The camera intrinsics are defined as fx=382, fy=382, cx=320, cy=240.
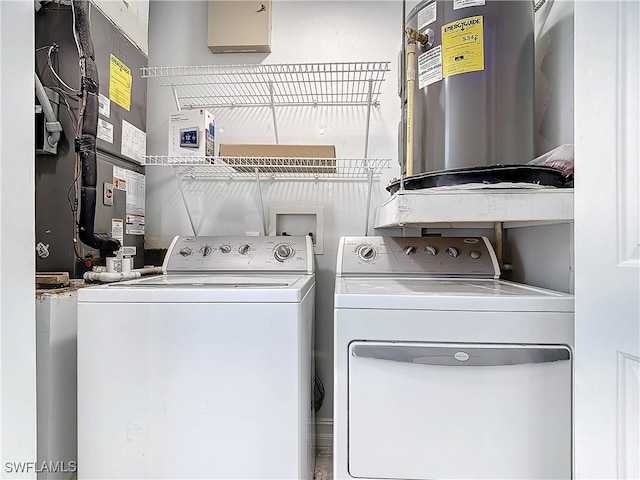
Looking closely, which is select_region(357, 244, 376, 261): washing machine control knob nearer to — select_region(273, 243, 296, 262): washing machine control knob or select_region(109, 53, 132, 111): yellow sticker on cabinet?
select_region(273, 243, 296, 262): washing machine control knob

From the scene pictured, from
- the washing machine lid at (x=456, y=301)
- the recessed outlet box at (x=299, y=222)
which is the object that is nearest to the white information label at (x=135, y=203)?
the recessed outlet box at (x=299, y=222)

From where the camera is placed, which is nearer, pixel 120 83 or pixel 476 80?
pixel 476 80

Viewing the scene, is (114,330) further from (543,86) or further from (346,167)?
(543,86)

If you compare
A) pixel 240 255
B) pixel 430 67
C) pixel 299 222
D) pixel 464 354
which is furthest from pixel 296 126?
pixel 464 354

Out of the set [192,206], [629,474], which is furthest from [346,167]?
[629,474]

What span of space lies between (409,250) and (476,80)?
0.73m

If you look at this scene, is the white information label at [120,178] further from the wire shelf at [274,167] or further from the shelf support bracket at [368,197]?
the shelf support bracket at [368,197]

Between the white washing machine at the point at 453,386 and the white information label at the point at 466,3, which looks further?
the white information label at the point at 466,3

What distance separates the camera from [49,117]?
1.36 m

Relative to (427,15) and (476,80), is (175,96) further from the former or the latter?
(476,80)

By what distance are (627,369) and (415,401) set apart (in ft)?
1.59

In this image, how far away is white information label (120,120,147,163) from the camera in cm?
180

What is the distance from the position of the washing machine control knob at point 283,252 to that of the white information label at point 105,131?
0.86 metres

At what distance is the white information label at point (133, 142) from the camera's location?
1.80 meters
